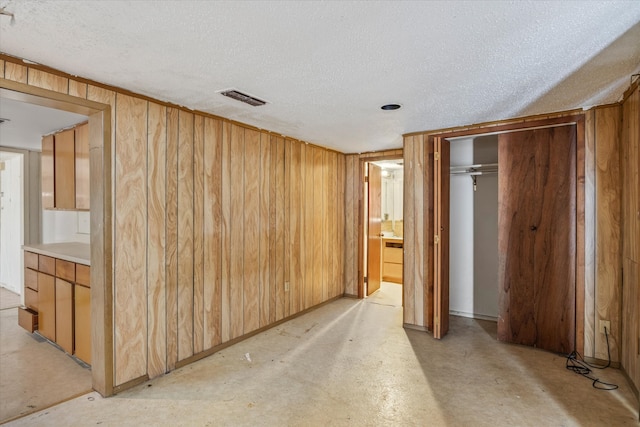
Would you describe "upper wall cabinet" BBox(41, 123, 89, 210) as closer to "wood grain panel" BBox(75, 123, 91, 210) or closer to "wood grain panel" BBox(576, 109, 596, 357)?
"wood grain panel" BBox(75, 123, 91, 210)

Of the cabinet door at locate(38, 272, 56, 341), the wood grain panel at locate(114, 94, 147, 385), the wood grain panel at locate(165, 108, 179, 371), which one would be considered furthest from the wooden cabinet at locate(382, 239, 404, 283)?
the cabinet door at locate(38, 272, 56, 341)

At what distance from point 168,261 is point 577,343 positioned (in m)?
3.74

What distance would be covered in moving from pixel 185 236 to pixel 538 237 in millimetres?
3396

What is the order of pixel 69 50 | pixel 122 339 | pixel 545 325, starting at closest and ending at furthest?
pixel 69 50
pixel 122 339
pixel 545 325

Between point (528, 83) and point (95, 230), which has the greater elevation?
point (528, 83)

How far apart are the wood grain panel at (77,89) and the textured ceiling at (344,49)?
→ 11 centimetres

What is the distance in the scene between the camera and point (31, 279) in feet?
12.2

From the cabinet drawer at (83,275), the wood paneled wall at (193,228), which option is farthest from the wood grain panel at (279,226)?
the cabinet drawer at (83,275)

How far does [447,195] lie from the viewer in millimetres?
3887

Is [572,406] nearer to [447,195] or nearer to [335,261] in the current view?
[447,195]

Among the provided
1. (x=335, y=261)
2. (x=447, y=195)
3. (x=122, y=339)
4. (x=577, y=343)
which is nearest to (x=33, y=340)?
(x=122, y=339)

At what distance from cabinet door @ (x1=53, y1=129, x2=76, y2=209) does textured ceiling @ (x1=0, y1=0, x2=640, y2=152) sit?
5.04ft

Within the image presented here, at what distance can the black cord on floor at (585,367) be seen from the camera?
2.68 m

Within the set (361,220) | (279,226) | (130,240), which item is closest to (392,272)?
(361,220)
